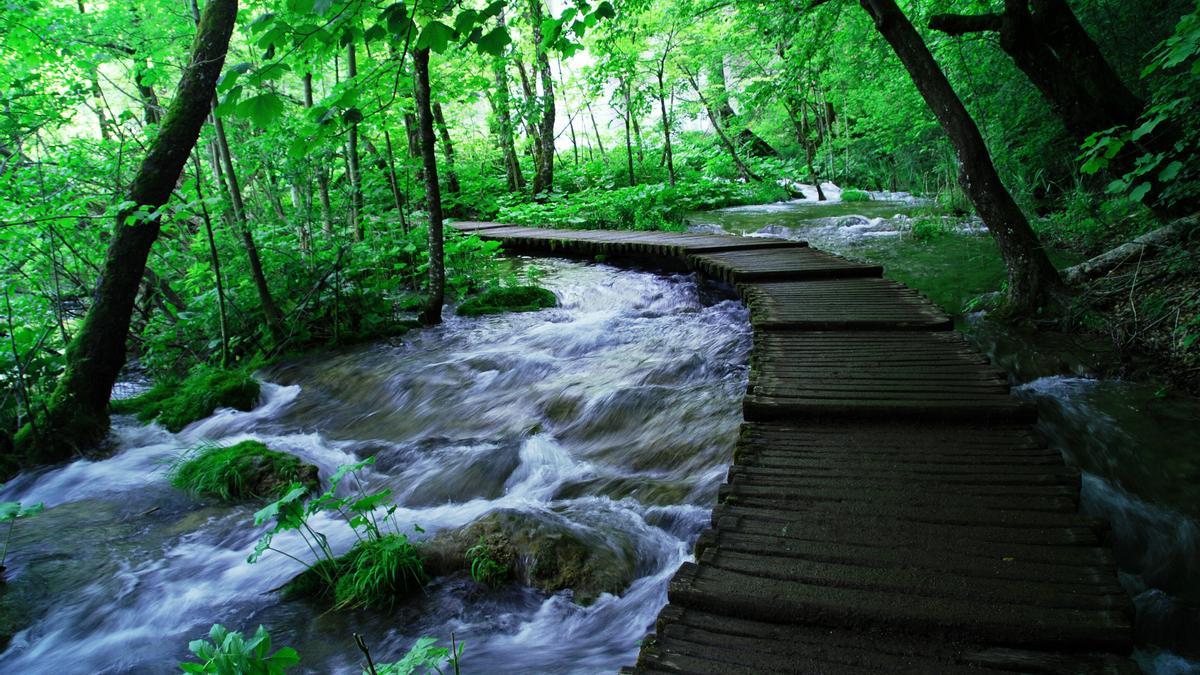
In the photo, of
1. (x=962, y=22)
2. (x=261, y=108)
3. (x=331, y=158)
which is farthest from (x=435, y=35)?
(x=331, y=158)

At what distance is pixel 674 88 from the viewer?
21.4 m

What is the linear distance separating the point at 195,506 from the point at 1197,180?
8.68 m

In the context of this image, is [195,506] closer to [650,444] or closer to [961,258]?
[650,444]

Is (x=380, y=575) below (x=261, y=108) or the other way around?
below

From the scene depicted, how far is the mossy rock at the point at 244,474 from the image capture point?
476 centimetres

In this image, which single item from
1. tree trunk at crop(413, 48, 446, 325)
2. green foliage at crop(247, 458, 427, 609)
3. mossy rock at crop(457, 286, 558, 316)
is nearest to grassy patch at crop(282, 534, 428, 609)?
green foliage at crop(247, 458, 427, 609)

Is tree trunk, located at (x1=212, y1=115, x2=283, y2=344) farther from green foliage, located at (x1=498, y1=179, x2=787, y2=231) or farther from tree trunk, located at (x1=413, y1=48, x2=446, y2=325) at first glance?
green foliage, located at (x1=498, y1=179, x2=787, y2=231)

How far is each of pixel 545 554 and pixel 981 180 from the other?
529 cm

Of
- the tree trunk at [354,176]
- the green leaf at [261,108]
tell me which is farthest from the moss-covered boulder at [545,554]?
the tree trunk at [354,176]

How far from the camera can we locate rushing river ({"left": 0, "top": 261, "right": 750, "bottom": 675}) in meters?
3.21

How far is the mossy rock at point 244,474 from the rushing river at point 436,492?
160mm

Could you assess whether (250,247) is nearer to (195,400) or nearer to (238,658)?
(195,400)

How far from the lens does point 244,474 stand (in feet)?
15.8

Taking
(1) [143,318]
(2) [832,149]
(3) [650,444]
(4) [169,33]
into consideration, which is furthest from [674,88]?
(3) [650,444]
